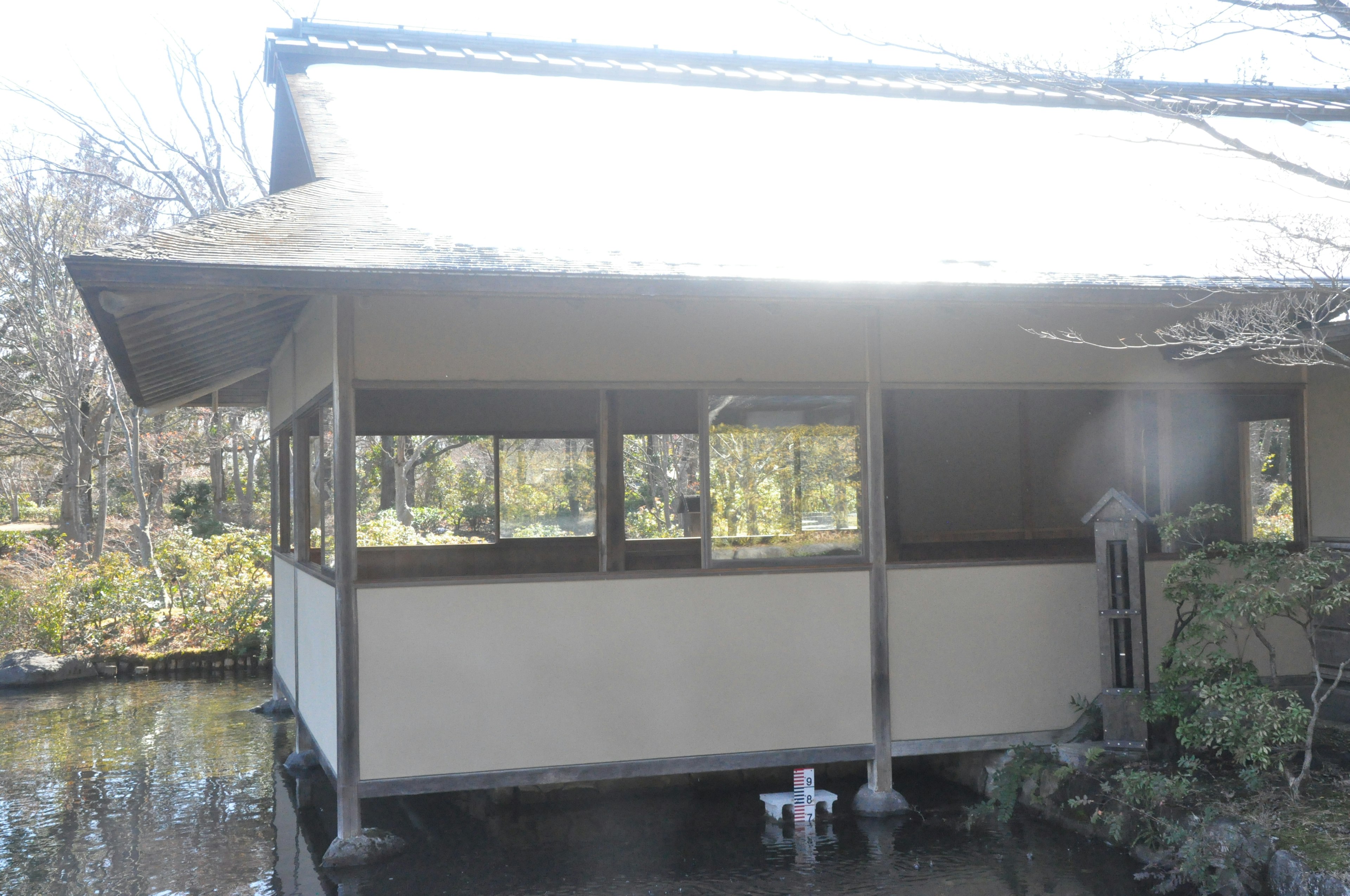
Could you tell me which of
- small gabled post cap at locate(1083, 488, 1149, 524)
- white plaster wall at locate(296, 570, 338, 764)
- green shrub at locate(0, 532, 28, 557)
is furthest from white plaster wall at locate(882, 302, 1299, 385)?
green shrub at locate(0, 532, 28, 557)

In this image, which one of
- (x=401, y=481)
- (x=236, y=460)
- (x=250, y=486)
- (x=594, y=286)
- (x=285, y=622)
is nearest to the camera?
(x=594, y=286)

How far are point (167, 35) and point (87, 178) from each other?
8.82 ft

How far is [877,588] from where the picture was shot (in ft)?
20.9

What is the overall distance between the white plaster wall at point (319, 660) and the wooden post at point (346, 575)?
10cm

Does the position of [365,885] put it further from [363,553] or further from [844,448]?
[363,553]

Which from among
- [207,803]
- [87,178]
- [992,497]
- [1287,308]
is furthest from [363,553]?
[87,178]

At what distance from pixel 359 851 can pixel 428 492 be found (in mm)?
5696

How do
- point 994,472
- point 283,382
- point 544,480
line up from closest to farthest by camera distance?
1. point 283,382
2. point 544,480
3. point 994,472

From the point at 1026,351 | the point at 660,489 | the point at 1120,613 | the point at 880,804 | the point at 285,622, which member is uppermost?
the point at 1026,351

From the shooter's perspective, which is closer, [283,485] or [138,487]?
[283,485]

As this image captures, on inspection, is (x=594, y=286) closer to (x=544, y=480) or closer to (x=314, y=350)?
(x=314, y=350)

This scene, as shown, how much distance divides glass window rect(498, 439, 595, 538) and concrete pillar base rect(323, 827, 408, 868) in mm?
4097

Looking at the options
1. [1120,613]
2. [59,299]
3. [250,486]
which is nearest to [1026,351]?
[1120,613]

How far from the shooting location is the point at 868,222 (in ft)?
25.6
